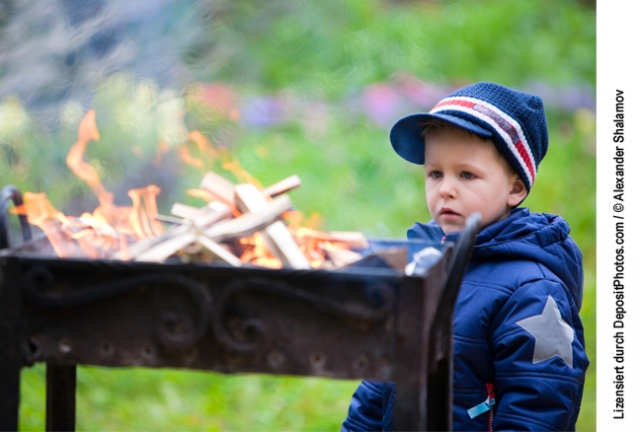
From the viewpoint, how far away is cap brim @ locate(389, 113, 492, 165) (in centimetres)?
201

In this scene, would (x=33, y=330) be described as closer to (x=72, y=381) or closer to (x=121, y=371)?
(x=72, y=381)

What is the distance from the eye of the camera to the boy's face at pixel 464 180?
6.71 feet

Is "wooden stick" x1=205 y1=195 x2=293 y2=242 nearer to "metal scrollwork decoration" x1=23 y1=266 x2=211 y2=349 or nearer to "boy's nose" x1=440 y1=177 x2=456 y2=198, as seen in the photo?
"metal scrollwork decoration" x1=23 y1=266 x2=211 y2=349

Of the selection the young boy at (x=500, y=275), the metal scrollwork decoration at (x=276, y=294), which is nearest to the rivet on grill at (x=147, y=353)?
the metal scrollwork decoration at (x=276, y=294)

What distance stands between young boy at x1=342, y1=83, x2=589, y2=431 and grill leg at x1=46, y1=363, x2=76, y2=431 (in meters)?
0.77

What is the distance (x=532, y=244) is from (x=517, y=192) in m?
0.20

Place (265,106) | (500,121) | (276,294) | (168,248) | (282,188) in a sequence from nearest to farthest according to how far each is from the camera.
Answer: (276,294) < (168,248) < (282,188) < (500,121) < (265,106)

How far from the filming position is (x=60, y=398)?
2105mm

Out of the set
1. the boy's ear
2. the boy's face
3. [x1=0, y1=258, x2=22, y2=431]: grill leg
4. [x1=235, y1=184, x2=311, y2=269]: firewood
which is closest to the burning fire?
[x1=235, y1=184, x2=311, y2=269]: firewood

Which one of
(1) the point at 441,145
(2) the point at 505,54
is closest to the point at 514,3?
(2) the point at 505,54

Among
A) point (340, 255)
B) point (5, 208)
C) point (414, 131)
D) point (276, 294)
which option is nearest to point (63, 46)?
point (5, 208)

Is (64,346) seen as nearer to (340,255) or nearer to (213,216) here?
(213,216)

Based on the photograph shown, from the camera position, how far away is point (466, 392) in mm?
1932
